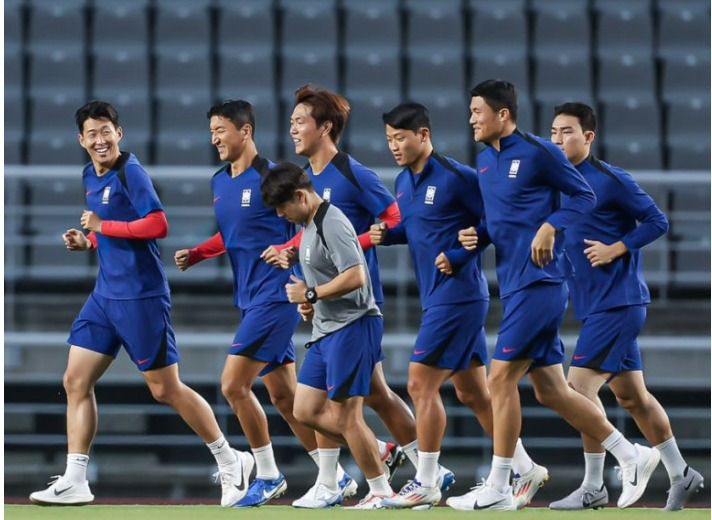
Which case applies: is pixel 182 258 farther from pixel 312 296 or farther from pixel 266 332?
pixel 312 296

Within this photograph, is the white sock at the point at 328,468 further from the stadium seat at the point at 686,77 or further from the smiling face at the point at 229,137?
the stadium seat at the point at 686,77

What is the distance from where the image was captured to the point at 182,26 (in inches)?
467

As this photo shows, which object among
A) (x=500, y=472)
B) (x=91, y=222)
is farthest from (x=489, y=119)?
(x=91, y=222)

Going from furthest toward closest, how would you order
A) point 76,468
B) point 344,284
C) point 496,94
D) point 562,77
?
point 562,77
point 76,468
point 496,94
point 344,284

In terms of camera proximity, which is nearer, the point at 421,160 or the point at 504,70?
the point at 421,160

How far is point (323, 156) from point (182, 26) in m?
6.70

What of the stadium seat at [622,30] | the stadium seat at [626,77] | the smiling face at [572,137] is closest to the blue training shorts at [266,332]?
the smiling face at [572,137]

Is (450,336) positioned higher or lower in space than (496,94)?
lower


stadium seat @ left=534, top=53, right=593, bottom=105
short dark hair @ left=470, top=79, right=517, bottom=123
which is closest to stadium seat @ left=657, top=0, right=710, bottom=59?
stadium seat @ left=534, top=53, right=593, bottom=105

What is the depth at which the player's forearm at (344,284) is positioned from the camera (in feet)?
15.7

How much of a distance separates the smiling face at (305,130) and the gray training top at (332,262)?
49 cm

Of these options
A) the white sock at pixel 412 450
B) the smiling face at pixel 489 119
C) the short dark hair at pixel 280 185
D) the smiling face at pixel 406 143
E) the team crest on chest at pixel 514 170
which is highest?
the smiling face at pixel 489 119

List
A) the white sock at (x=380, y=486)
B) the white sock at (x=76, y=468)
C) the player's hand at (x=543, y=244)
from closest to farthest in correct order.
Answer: the player's hand at (x=543, y=244) → the white sock at (x=380, y=486) → the white sock at (x=76, y=468)

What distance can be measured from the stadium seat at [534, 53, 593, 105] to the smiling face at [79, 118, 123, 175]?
20.8 feet
